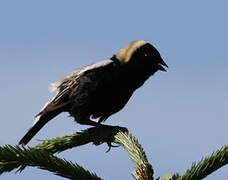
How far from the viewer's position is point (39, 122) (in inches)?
200

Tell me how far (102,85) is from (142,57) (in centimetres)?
56

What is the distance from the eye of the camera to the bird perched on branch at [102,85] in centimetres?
518

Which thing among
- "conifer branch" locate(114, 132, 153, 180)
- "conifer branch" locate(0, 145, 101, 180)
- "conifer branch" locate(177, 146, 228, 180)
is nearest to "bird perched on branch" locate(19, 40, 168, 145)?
"conifer branch" locate(114, 132, 153, 180)

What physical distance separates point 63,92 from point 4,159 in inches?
119

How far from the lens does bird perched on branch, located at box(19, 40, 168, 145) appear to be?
5.18 m

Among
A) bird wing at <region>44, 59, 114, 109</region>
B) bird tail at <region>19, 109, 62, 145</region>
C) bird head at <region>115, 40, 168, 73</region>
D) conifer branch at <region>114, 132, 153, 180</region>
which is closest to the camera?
conifer branch at <region>114, 132, 153, 180</region>

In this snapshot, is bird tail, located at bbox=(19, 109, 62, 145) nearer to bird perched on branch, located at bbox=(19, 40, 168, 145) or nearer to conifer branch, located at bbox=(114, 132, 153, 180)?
bird perched on branch, located at bbox=(19, 40, 168, 145)

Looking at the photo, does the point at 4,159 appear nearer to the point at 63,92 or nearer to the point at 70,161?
the point at 70,161

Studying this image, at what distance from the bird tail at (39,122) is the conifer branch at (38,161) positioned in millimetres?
2529

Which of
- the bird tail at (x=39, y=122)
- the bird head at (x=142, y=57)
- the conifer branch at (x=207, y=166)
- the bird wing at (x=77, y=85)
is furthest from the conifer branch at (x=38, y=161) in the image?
the bird head at (x=142, y=57)

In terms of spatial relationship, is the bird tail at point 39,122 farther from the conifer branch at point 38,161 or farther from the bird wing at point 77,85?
the conifer branch at point 38,161

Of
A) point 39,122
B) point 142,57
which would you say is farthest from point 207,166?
point 142,57

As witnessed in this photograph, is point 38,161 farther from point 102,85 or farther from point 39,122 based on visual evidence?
point 102,85

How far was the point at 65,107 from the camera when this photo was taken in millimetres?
5246
